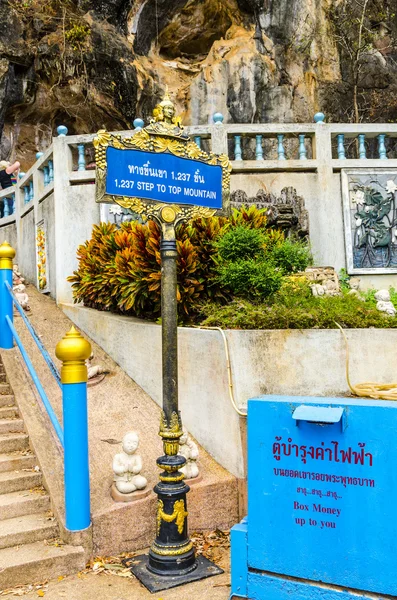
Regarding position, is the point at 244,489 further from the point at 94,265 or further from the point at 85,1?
the point at 85,1

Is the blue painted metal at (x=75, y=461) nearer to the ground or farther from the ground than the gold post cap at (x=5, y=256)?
nearer to the ground

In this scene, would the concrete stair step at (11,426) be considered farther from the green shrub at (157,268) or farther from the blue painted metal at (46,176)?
the blue painted metal at (46,176)

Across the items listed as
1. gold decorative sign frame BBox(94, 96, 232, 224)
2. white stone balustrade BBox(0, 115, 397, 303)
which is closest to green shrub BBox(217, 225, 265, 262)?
gold decorative sign frame BBox(94, 96, 232, 224)

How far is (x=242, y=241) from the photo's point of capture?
19.3 feet

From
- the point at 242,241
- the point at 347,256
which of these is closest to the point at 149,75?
the point at 347,256

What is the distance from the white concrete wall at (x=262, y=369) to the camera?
16.5 ft

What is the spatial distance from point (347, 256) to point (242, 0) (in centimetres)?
1334

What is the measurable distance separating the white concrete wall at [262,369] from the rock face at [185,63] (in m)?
13.0

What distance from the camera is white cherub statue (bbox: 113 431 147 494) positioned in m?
4.44

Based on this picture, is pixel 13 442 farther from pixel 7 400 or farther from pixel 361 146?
pixel 361 146

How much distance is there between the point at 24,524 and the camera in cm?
429

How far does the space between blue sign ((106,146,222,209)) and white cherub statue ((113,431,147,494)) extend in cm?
199

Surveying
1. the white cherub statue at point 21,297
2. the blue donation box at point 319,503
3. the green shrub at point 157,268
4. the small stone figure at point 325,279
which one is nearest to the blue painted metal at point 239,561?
the blue donation box at point 319,503

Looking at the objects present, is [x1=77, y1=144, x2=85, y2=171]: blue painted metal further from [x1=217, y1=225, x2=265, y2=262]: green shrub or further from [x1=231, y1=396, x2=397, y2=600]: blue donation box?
[x1=231, y1=396, x2=397, y2=600]: blue donation box
